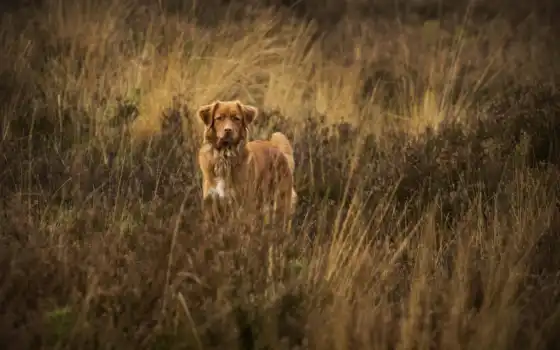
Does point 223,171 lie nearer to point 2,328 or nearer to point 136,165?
point 136,165

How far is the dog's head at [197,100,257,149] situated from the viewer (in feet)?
16.4

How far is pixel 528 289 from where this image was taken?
314 centimetres

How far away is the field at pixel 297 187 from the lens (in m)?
2.99

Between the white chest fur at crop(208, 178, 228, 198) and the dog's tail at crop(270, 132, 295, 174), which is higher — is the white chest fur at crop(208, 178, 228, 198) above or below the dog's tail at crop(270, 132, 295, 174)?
below

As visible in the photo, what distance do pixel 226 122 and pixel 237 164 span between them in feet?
0.86

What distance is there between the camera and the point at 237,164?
16.5 ft

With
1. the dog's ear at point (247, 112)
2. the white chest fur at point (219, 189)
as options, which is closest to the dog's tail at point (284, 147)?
the dog's ear at point (247, 112)

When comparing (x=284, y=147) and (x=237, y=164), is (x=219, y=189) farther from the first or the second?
(x=284, y=147)

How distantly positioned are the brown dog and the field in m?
0.22

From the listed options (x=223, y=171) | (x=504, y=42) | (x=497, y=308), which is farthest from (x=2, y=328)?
(x=504, y=42)

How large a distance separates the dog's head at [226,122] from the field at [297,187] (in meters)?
0.35

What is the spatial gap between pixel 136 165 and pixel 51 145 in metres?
0.81

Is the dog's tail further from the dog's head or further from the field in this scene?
the dog's head

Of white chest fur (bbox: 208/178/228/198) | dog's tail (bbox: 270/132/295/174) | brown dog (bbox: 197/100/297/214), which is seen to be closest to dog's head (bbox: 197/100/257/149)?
brown dog (bbox: 197/100/297/214)
